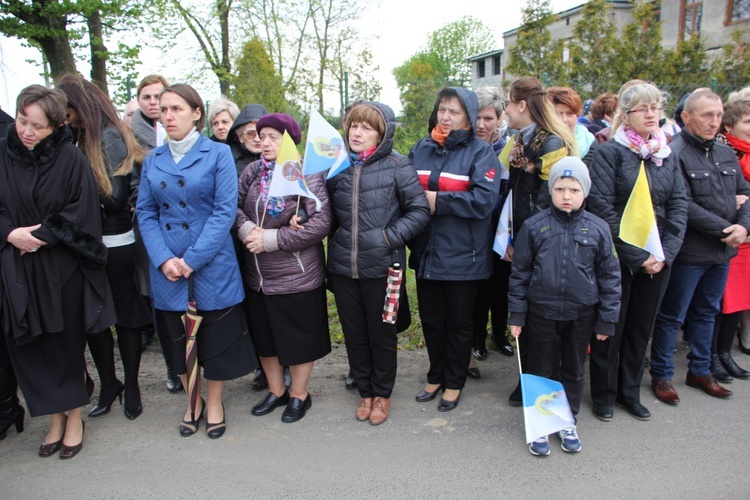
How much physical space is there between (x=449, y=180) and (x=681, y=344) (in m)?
2.97

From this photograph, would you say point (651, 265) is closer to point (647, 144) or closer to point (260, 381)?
point (647, 144)

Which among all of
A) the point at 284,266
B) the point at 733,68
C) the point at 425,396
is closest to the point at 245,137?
the point at 284,266

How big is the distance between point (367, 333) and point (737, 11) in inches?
957

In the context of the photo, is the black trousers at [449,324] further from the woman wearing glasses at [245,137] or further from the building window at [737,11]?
the building window at [737,11]

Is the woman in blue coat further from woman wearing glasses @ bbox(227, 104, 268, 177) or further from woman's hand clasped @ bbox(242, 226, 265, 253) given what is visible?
woman wearing glasses @ bbox(227, 104, 268, 177)

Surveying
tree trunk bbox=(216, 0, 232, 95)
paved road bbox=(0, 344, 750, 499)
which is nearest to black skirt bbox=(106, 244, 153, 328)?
paved road bbox=(0, 344, 750, 499)

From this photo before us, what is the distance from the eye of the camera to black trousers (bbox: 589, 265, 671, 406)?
3.63 meters

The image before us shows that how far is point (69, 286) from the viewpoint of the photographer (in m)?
3.29

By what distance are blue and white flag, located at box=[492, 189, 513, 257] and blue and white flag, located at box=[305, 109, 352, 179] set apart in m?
1.13

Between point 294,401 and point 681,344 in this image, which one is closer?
point 294,401

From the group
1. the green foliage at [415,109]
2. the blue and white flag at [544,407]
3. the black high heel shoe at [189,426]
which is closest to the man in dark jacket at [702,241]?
the blue and white flag at [544,407]

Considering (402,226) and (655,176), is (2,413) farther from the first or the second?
(655,176)

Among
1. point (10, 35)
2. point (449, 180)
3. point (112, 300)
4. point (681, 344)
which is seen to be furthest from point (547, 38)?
point (10, 35)

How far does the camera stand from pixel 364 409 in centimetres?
372
